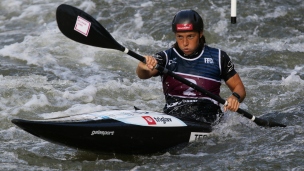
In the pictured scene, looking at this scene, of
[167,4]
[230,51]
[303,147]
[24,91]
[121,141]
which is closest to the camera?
[121,141]

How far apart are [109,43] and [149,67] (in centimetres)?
54

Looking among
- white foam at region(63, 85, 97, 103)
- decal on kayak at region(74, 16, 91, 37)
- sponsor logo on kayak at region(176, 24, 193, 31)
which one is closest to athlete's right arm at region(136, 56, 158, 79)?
sponsor logo on kayak at region(176, 24, 193, 31)

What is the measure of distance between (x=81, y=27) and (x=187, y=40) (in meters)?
0.95

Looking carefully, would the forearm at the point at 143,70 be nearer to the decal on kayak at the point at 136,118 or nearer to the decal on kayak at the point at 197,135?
the decal on kayak at the point at 136,118

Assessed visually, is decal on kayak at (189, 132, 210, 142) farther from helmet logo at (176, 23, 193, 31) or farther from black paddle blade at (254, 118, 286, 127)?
helmet logo at (176, 23, 193, 31)

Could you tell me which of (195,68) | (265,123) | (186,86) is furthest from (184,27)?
(265,123)

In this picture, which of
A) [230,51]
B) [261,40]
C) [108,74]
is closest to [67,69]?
[108,74]

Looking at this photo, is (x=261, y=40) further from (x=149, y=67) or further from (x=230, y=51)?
(x=149, y=67)

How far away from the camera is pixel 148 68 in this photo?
6.06 metres

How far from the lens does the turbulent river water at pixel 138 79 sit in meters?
5.96

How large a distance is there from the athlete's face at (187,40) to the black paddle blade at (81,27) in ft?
1.89

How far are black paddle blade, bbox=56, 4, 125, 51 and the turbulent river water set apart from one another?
3.27ft

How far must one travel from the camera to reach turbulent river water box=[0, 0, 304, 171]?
5957 millimetres

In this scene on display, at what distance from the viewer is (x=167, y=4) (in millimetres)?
12344
